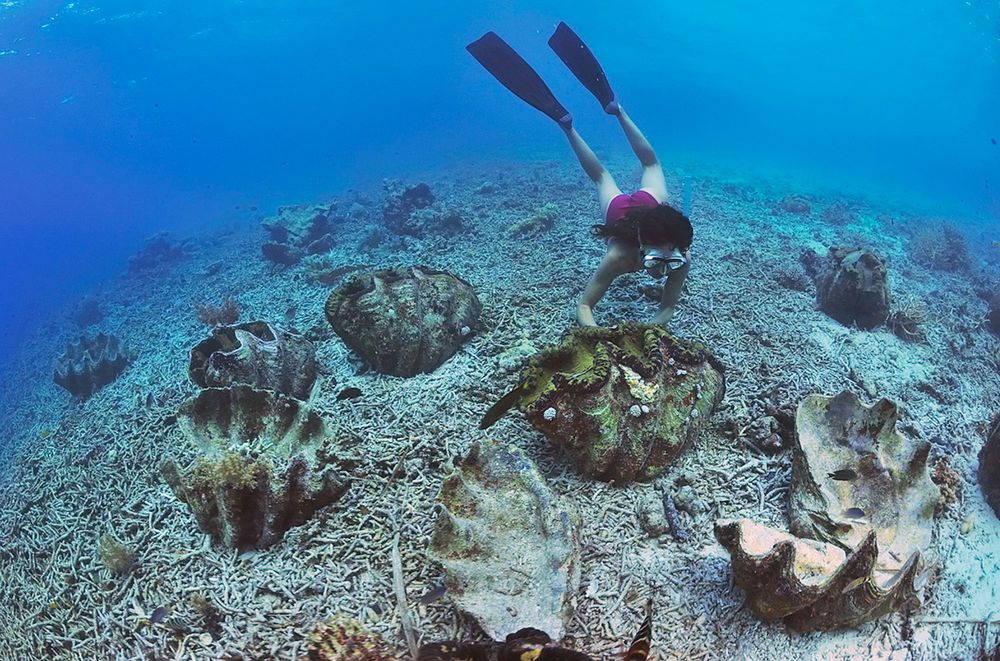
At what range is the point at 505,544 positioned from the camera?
3.09m

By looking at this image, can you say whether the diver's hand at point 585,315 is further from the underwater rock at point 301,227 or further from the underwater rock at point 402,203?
the underwater rock at point 301,227

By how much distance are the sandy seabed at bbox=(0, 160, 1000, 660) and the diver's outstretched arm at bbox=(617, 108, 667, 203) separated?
4.66ft

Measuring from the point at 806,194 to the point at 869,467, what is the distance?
2036cm

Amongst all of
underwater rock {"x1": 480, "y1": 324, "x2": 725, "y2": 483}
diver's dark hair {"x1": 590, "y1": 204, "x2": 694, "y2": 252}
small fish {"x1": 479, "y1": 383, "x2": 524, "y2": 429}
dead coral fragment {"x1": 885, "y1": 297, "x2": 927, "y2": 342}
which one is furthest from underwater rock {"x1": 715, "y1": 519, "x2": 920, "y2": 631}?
dead coral fragment {"x1": 885, "y1": 297, "x2": 927, "y2": 342}

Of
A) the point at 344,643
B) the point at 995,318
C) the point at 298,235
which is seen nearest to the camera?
→ the point at 344,643

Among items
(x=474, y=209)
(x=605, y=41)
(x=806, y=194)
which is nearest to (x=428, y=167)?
(x=474, y=209)

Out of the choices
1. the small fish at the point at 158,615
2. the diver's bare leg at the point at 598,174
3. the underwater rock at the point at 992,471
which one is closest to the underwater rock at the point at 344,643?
the small fish at the point at 158,615

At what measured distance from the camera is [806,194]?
65.7 feet

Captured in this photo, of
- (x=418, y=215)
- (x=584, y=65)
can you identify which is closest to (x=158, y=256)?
(x=418, y=215)

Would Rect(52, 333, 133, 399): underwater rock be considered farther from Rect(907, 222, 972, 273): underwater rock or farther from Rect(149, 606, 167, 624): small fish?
Rect(907, 222, 972, 273): underwater rock

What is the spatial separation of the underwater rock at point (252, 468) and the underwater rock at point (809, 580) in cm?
300

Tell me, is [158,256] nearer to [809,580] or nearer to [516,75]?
[516,75]

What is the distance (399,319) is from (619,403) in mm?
2699

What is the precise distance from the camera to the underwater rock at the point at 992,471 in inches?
162
